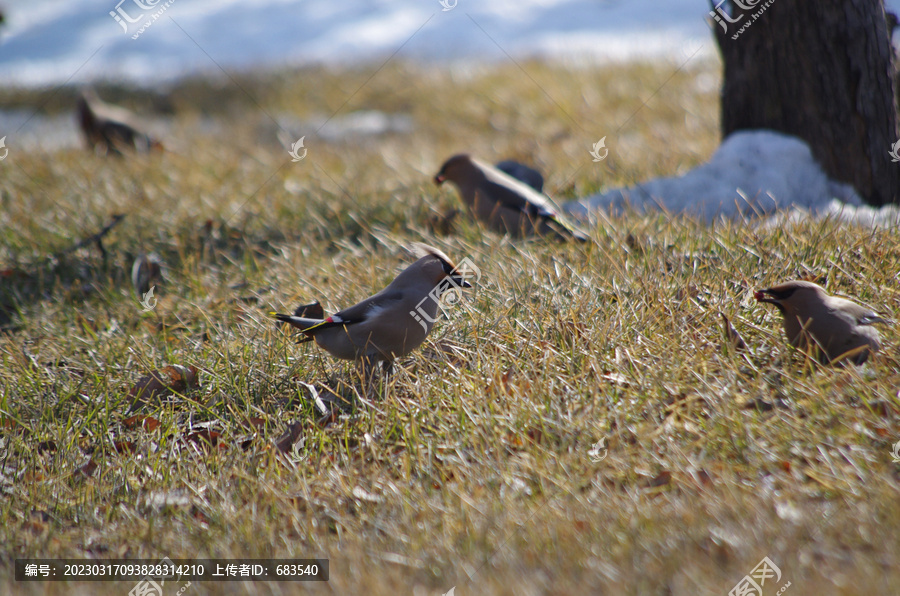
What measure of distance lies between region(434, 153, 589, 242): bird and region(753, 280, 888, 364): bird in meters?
1.62

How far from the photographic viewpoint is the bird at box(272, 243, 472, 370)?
2953 millimetres

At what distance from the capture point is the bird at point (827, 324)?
103 inches

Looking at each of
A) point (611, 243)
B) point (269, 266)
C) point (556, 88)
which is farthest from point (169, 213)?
point (556, 88)

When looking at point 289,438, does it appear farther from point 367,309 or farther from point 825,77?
point 825,77

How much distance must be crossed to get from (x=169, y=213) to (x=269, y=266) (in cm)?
141

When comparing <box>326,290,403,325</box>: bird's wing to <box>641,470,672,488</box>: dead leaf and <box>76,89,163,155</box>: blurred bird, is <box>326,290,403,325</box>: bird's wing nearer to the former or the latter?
→ <box>641,470,672,488</box>: dead leaf

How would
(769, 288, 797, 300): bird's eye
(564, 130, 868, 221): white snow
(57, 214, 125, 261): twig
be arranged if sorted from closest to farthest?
(769, 288, 797, 300): bird's eye → (564, 130, 868, 221): white snow → (57, 214, 125, 261): twig

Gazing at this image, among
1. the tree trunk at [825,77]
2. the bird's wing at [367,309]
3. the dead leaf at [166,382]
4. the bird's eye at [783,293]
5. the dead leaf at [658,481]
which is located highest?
the tree trunk at [825,77]

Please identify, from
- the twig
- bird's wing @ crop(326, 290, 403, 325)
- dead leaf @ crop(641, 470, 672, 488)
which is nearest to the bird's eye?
dead leaf @ crop(641, 470, 672, 488)

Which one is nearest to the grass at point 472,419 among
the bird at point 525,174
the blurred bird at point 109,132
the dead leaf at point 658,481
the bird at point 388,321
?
the dead leaf at point 658,481

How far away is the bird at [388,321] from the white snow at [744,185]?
5.92 ft

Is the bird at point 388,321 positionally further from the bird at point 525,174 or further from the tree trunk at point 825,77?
the tree trunk at point 825,77

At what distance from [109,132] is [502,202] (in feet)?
16.2

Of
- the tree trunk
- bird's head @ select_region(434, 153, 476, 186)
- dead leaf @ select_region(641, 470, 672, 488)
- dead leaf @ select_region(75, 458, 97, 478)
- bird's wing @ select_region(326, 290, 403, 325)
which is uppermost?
the tree trunk
